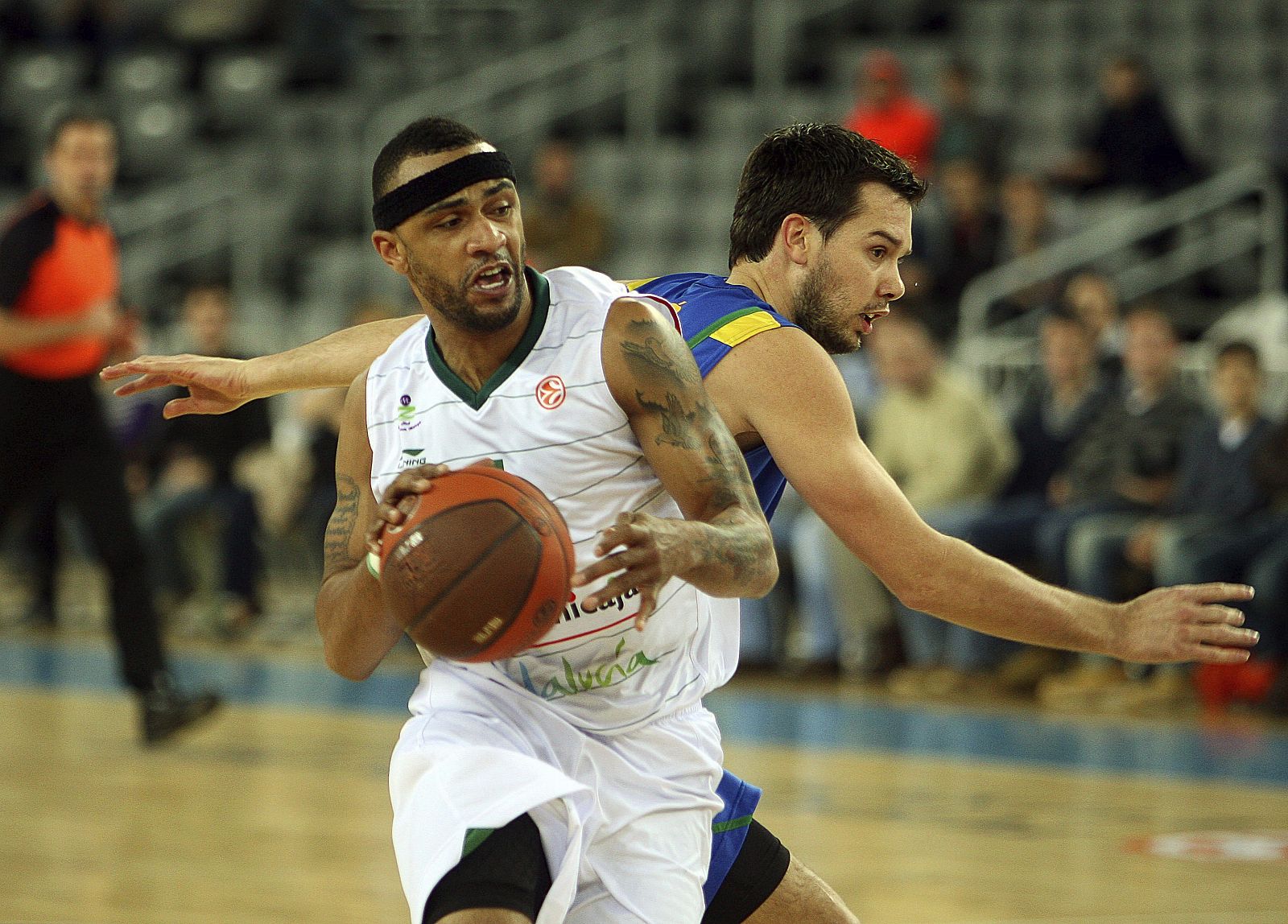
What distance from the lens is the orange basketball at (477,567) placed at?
248cm

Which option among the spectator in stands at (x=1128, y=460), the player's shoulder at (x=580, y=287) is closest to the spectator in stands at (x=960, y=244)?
the spectator in stands at (x=1128, y=460)

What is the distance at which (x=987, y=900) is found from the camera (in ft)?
15.7

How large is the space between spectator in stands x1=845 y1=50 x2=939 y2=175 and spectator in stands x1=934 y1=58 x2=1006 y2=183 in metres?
0.09

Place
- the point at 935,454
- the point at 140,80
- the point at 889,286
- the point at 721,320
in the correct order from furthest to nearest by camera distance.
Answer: the point at 140,80 → the point at 935,454 → the point at 889,286 → the point at 721,320

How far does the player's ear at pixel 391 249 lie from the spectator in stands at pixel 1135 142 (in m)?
9.08

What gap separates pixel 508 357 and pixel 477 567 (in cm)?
41

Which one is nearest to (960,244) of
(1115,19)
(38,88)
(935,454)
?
(935,454)

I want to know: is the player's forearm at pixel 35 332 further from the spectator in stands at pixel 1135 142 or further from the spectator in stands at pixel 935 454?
the spectator in stands at pixel 1135 142

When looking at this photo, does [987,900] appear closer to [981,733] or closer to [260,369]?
[260,369]

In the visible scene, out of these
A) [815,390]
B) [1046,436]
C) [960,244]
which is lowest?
[1046,436]

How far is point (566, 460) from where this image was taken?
2719 mm

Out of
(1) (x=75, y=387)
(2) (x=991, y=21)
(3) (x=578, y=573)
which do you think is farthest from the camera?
(2) (x=991, y=21)

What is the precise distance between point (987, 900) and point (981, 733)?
9.67 feet

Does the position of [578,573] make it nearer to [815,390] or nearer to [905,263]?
[815,390]
